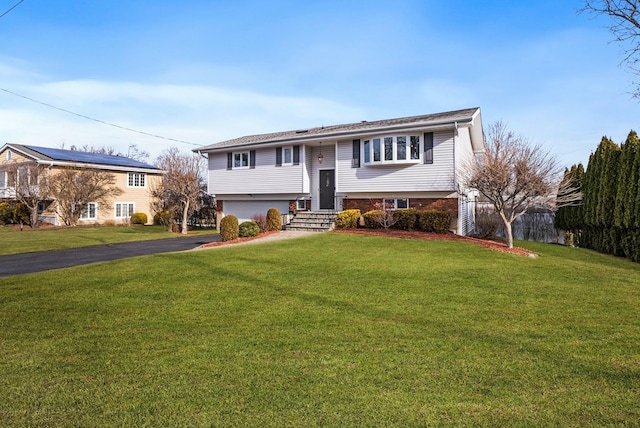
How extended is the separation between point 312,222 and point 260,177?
4.83 metres

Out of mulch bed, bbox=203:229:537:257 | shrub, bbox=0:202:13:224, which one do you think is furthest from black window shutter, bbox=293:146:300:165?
shrub, bbox=0:202:13:224

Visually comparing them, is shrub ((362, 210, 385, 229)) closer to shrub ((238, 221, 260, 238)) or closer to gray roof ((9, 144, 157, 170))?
shrub ((238, 221, 260, 238))

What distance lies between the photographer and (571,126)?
19.5m

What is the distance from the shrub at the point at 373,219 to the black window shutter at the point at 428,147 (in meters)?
3.10

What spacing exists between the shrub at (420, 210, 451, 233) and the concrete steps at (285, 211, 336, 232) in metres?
4.20

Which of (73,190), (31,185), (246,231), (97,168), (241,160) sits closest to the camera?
(246,231)

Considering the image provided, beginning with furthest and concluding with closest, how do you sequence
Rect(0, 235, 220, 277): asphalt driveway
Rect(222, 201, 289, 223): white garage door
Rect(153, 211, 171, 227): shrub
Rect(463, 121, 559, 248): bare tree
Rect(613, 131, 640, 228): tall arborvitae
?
Answer: Rect(153, 211, 171, 227): shrub, Rect(222, 201, 289, 223): white garage door, Rect(613, 131, 640, 228): tall arborvitae, Rect(463, 121, 559, 248): bare tree, Rect(0, 235, 220, 277): asphalt driveway

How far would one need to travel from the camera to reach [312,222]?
18078 millimetres

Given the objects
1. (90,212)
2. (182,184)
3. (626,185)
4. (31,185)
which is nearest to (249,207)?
(182,184)

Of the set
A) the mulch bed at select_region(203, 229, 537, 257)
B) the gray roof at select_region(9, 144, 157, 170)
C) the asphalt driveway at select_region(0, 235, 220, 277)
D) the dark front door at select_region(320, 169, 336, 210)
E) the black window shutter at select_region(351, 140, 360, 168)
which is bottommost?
the asphalt driveway at select_region(0, 235, 220, 277)

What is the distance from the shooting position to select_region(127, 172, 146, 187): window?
32406 mm

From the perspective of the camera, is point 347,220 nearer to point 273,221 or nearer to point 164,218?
point 273,221

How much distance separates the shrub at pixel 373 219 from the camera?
15844 mm

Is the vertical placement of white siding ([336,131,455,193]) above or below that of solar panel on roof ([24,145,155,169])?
below
